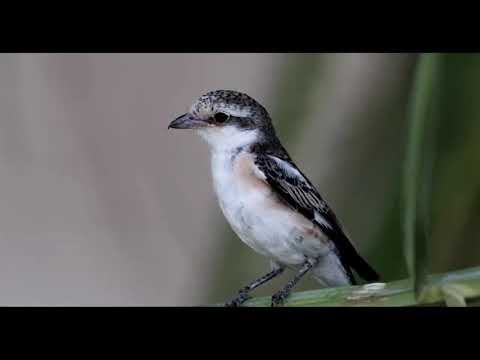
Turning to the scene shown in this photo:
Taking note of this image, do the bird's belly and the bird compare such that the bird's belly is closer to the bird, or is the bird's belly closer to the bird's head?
the bird

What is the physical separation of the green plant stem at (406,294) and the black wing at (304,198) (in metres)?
0.70

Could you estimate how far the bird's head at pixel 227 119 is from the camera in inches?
84.4

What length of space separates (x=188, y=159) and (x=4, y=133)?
87 centimetres

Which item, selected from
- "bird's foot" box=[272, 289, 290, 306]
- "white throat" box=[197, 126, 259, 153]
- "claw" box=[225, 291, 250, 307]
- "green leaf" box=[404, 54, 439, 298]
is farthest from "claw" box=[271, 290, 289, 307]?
"green leaf" box=[404, 54, 439, 298]

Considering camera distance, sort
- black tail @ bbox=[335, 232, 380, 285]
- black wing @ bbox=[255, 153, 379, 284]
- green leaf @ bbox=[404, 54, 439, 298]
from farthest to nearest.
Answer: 1. black wing @ bbox=[255, 153, 379, 284]
2. black tail @ bbox=[335, 232, 380, 285]
3. green leaf @ bbox=[404, 54, 439, 298]

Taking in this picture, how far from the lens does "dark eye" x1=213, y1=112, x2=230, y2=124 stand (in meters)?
2.16

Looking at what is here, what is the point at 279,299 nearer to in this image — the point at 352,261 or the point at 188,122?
the point at 352,261

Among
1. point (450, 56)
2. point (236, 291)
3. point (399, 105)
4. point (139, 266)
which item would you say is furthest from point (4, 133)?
point (450, 56)

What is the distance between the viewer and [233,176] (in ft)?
6.88

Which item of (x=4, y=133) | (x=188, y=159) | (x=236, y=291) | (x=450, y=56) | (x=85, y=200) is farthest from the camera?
(x=188, y=159)

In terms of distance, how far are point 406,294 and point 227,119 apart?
1021mm

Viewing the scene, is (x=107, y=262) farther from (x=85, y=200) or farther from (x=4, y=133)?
(x=4, y=133)

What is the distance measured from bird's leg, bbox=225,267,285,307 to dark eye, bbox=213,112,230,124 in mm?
386

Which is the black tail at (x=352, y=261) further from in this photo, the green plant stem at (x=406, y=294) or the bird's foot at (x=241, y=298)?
the green plant stem at (x=406, y=294)
